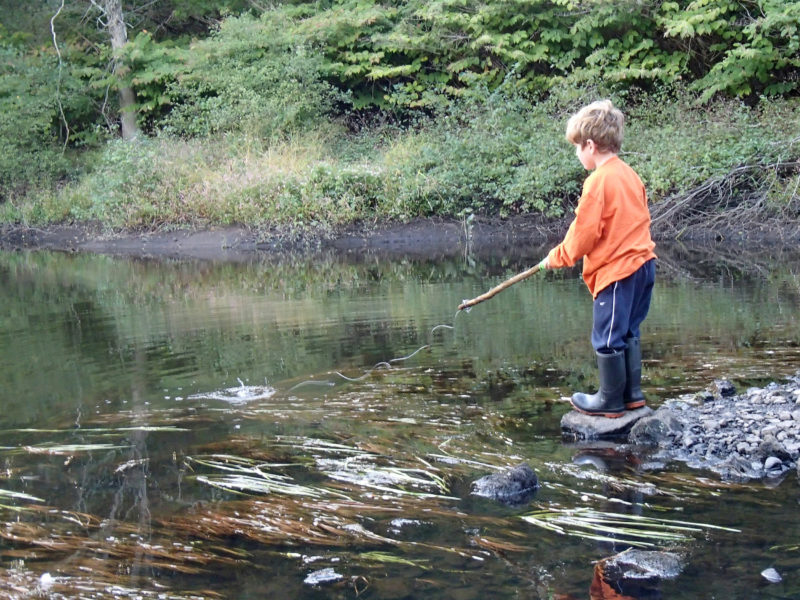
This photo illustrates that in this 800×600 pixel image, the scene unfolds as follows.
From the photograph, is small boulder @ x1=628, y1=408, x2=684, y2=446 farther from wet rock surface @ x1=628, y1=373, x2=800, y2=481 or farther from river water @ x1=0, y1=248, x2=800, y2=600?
river water @ x1=0, y1=248, x2=800, y2=600

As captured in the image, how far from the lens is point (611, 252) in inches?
202

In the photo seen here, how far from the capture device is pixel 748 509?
387cm

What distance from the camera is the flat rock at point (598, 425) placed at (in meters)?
5.08

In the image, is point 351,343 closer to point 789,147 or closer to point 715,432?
point 715,432

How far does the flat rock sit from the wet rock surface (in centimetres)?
10

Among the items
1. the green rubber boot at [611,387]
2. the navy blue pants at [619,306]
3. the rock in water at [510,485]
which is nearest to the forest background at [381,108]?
the navy blue pants at [619,306]

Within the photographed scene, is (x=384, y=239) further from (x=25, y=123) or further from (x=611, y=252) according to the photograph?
(x=611, y=252)

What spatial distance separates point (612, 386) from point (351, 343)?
3.54 meters

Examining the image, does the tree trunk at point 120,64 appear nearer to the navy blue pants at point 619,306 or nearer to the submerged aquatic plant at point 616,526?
the navy blue pants at point 619,306

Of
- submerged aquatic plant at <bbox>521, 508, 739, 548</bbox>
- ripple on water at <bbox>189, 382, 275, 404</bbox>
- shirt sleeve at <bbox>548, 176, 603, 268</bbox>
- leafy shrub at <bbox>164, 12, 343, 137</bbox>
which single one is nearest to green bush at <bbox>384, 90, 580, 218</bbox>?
leafy shrub at <bbox>164, 12, 343, 137</bbox>

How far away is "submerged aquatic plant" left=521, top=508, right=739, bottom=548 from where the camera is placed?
11.8 ft

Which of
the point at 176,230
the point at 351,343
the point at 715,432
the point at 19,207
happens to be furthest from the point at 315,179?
the point at 715,432

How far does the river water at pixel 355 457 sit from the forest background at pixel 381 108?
26.6 ft

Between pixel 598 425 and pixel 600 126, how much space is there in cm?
163
